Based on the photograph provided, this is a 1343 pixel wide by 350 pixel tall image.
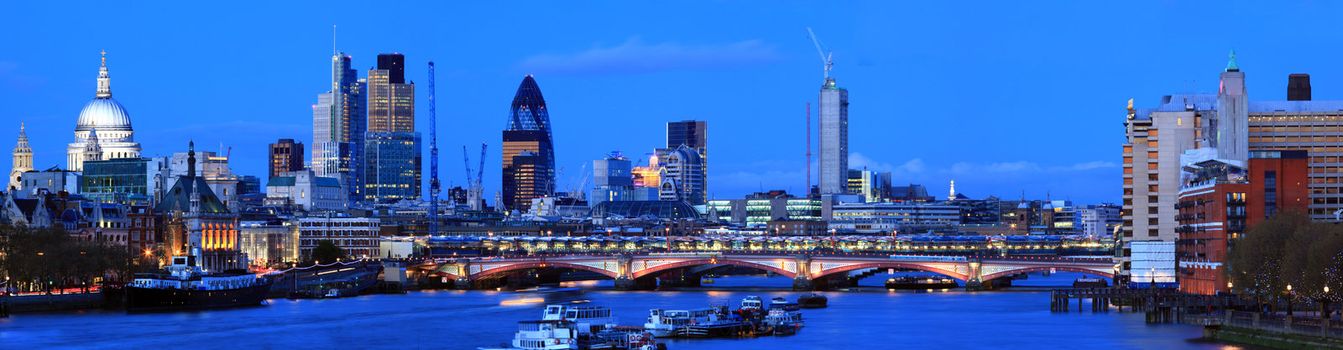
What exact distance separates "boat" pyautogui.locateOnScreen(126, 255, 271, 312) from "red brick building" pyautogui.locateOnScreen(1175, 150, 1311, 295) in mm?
55597

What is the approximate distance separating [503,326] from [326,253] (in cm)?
7830

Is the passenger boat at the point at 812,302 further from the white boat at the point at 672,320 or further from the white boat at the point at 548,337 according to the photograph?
the white boat at the point at 548,337

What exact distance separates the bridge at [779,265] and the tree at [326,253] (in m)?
13.1

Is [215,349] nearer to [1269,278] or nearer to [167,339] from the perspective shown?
[167,339]

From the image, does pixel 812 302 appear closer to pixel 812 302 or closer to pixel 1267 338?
pixel 812 302

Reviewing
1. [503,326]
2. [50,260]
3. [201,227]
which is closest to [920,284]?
[201,227]

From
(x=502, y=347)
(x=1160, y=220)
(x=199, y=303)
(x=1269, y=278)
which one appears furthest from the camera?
(x=1160, y=220)

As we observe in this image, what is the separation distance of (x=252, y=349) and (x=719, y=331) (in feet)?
72.5

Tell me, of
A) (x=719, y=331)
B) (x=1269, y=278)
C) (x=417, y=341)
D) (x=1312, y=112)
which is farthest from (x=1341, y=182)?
(x=417, y=341)

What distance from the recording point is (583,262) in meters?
174

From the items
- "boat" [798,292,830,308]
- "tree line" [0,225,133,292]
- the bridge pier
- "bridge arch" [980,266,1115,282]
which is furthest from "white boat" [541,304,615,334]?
the bridge pier

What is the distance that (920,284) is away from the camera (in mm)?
176125

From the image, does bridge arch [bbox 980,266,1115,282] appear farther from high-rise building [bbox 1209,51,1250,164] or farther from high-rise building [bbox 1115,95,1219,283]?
high-rise building [bbox 1209,51,1250,164]

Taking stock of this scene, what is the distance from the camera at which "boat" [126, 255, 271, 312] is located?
130 metres
